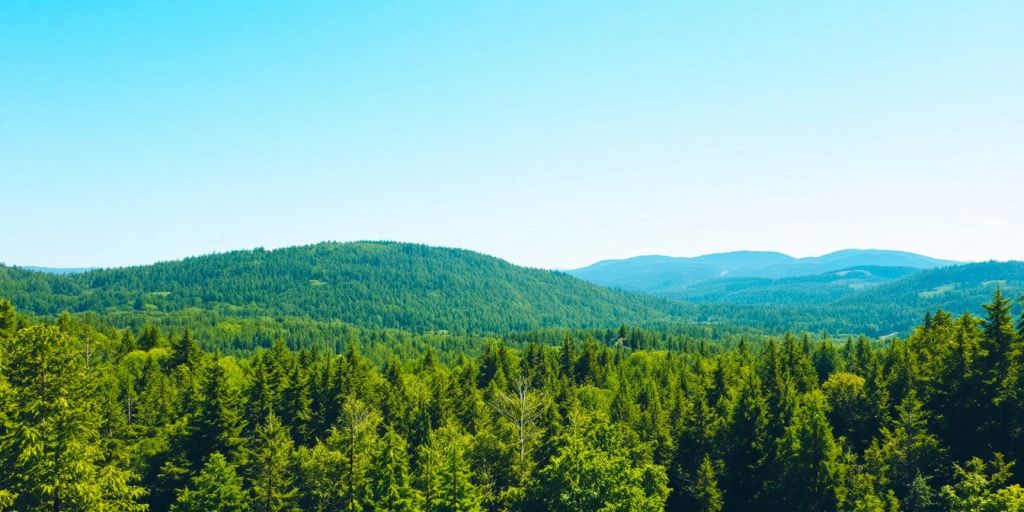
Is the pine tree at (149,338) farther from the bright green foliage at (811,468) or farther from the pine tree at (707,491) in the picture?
the bright green foliage at (811,468)

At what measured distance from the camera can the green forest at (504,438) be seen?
29219 millimetres

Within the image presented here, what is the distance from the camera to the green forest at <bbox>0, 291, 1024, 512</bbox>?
29.2m

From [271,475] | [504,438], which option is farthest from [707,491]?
[271,475]

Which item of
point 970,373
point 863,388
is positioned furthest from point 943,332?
point 970,373

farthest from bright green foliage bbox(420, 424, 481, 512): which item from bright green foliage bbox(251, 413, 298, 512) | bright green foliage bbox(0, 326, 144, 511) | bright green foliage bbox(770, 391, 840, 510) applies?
bright green foliage bbox(770, 391, 840, 510)

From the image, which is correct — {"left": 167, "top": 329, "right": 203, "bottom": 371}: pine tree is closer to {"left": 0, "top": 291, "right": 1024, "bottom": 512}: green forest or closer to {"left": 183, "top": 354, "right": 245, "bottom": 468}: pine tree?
{"left": 0, "top": 291, "right": 1024, "bottom": 512}: green forest

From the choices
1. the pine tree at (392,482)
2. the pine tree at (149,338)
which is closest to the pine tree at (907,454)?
the pine tree at (392,482)

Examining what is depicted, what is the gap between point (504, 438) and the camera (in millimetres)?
62281

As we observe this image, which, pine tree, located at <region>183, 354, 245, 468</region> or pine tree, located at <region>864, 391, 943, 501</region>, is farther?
pine tree, located at <region>183, 354, 245, 468</region>

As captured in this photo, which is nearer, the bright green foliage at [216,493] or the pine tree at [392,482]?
the pine tree at [392,482]

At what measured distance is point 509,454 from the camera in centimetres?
5706

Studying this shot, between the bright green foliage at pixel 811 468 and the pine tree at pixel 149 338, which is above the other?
the pine tree at pixel 149 338

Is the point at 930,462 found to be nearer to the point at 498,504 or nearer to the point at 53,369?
the point at 498,504

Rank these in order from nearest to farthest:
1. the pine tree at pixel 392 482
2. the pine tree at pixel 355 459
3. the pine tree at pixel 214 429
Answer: the pine tree at pixel 392 482, the pine tree at pixel 355 459, the pine tree at pixel 214 429
